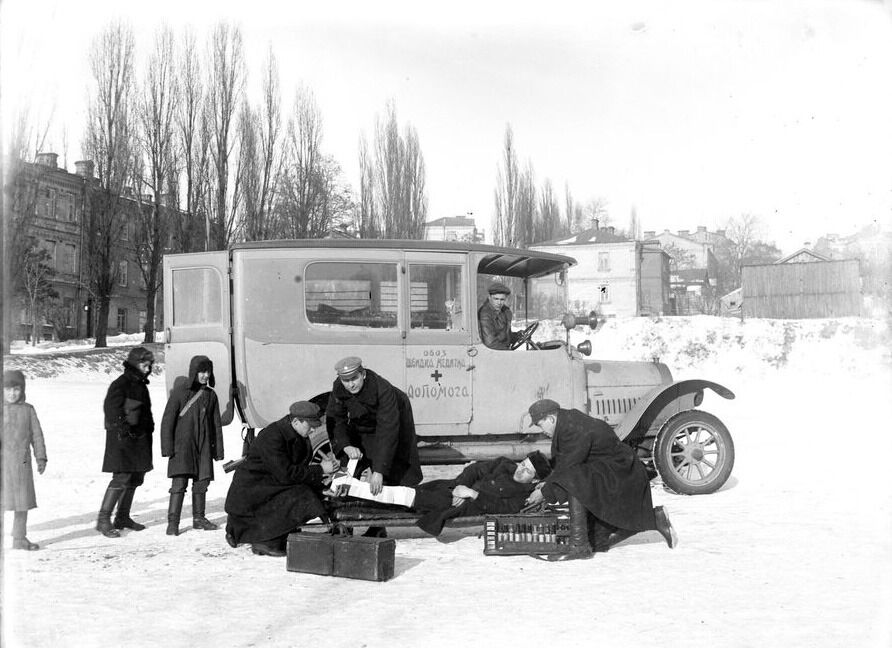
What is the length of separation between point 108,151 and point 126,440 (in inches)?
1048

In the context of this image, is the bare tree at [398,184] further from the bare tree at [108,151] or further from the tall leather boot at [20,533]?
the tall leather boot at [20,533]

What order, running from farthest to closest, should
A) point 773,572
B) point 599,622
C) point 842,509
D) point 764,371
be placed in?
point 764,371 < point 842,509 < point 773,572 < point 599,622

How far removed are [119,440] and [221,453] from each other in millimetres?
846

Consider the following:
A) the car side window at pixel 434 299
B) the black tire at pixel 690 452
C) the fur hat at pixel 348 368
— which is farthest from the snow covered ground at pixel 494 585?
the fur hat at pixel 348 368

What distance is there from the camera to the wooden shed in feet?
116

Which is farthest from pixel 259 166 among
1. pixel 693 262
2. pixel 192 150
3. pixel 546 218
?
pixel 693 262

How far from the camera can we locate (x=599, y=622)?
453 centimetres

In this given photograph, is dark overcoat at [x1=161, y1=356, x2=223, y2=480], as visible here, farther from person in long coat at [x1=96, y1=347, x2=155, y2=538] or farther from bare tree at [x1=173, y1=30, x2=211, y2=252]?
bare tree at [x1=173, y1=30, x2=211, y2=252]

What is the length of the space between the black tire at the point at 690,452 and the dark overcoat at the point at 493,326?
1855 millimetres

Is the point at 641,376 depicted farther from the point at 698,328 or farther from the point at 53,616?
the point at 698,328

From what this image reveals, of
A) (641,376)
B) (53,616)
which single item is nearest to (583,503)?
(641,376)

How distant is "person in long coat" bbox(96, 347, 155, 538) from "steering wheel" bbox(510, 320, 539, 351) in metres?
3.30

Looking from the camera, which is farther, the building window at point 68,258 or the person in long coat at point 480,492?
the building window at point 68,258

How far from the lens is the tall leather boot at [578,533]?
6.05m
